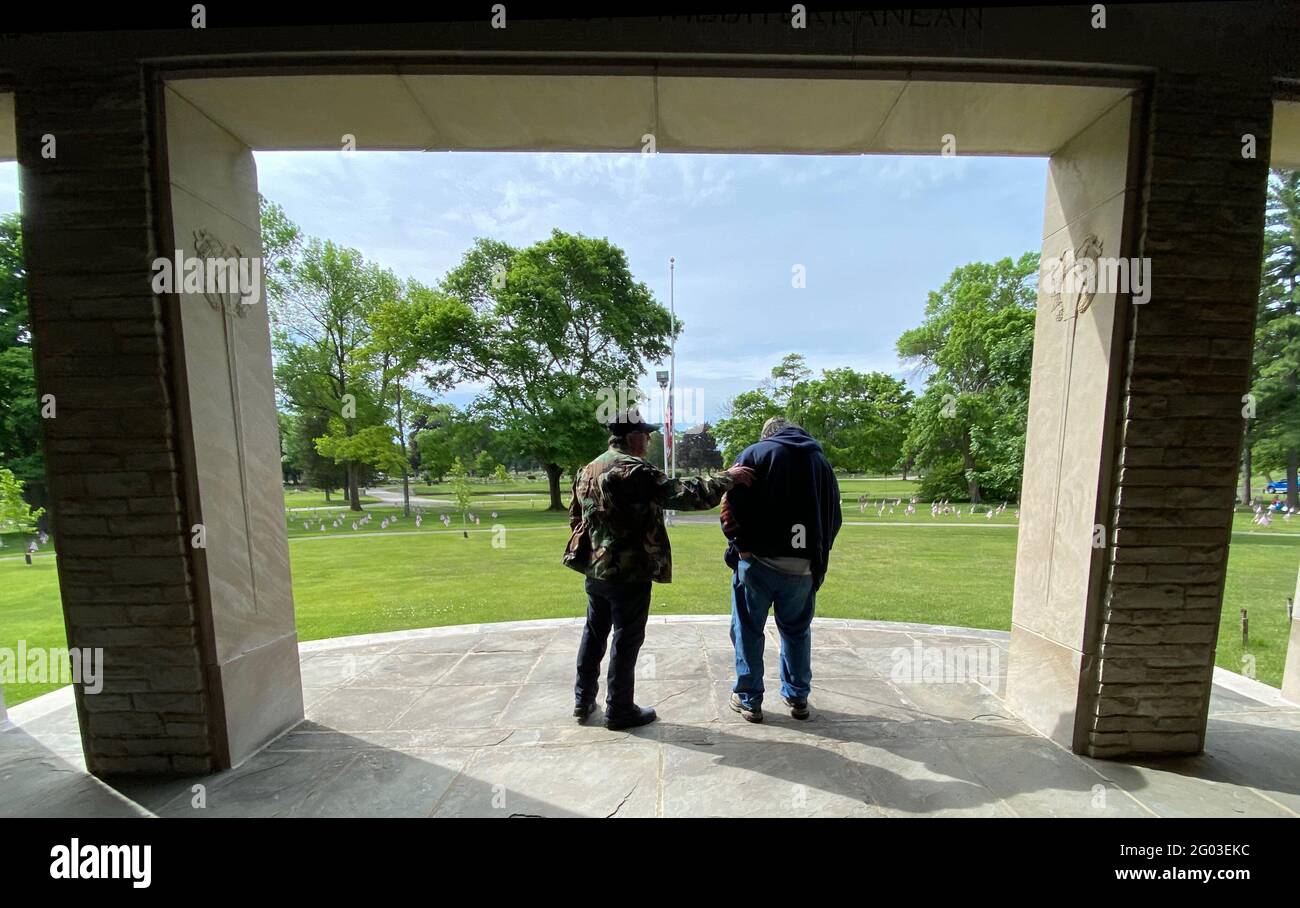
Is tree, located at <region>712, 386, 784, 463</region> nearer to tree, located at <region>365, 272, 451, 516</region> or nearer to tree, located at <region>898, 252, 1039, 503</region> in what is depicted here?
tree, located at <region>898, 252, 1039, 503</region>

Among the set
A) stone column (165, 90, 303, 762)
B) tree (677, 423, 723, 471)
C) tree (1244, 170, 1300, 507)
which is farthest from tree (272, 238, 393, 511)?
tree (1244, 170, 1300, 507)

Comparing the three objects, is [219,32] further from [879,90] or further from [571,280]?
Answer: [571,280]

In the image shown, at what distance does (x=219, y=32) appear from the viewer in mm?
2498

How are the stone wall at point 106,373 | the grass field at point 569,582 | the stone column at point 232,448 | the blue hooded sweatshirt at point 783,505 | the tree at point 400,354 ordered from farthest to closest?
the tree at point 400,354, the grass field at point 569,582, the blue hooded sweatshirt at point 783,505, the stone column at point 232,448, the stone wall at point 106,373

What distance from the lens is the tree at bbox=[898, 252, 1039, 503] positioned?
2219 cm

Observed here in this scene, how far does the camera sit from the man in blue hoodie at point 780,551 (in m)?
3.06

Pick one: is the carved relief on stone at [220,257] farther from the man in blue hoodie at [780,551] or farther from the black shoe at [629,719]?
the black shoe at [629,719]

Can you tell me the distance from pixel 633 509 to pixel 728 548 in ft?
2.23

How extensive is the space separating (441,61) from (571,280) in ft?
67.0

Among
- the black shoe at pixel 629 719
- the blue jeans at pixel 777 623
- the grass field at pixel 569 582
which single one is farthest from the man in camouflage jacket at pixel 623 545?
the grass field at pixel 569 582

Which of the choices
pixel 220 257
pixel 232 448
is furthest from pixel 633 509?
pixel 220 257

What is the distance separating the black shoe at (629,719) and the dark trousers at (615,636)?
27 millimetres

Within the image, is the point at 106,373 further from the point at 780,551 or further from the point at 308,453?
the point at 308,453

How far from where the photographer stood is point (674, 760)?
271 cm
